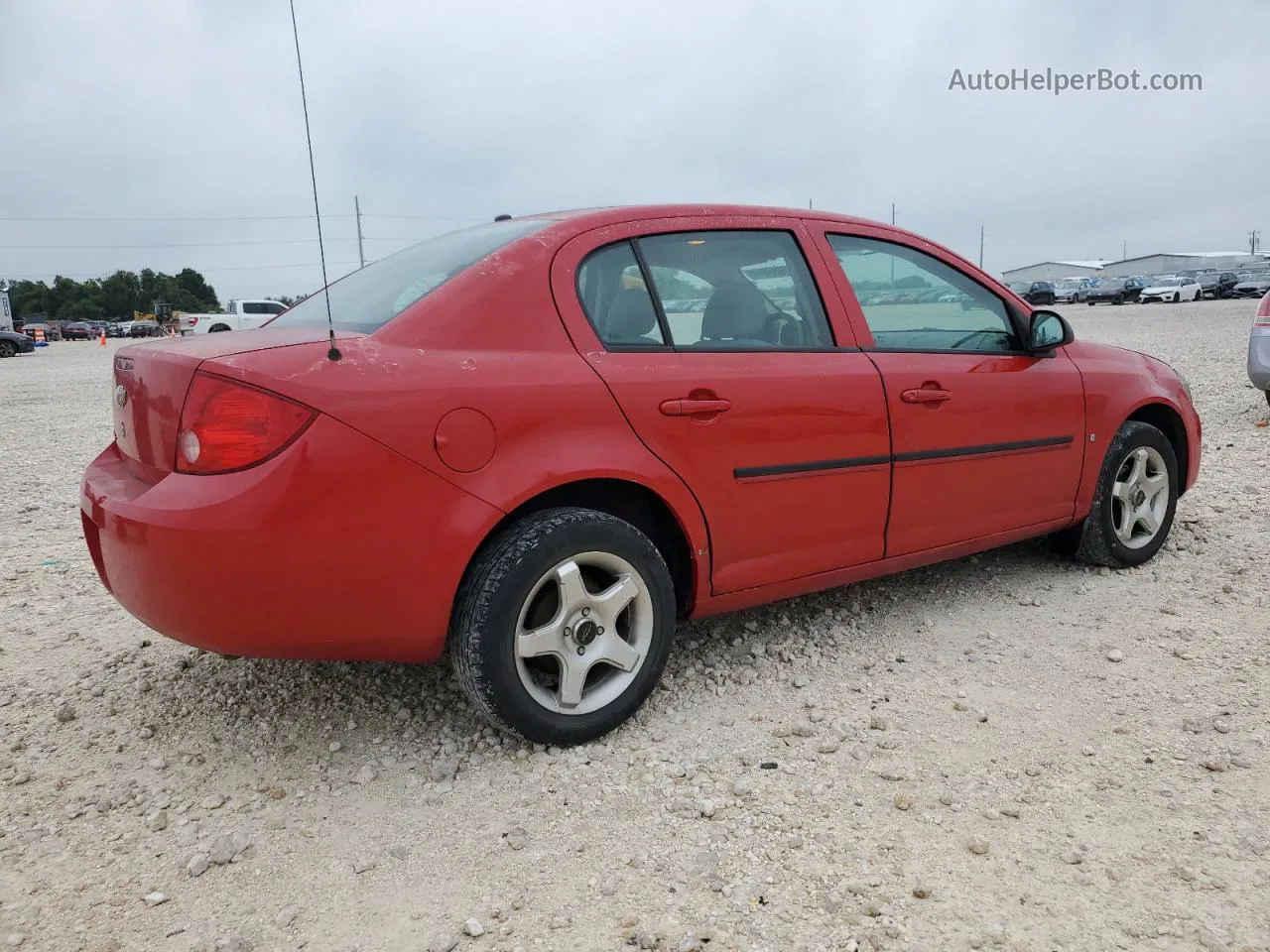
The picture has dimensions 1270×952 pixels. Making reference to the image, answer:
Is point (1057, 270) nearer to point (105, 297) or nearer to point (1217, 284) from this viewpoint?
point (1217, 284)

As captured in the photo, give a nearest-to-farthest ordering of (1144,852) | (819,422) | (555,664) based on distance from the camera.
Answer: (1144,852), (555,664), (819,422)

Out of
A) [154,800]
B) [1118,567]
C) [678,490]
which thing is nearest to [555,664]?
[678,490]

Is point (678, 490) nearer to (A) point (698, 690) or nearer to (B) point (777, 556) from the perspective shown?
(B) point (777, 556)

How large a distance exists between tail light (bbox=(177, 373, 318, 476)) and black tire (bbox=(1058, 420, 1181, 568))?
10.9ft

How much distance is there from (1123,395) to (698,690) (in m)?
2.37

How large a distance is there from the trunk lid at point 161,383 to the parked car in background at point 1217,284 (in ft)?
182

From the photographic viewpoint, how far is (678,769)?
2549 millimetres

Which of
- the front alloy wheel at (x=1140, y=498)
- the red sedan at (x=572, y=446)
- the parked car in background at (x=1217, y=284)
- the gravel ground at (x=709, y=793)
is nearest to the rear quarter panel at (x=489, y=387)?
the red sedan at (x=572, y=446)

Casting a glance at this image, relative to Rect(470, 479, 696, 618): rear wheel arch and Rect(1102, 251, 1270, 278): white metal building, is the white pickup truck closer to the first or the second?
Rect(470, 479, 696, 618): rear wheel arch

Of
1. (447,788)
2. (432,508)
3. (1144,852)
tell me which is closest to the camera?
(1144,852)

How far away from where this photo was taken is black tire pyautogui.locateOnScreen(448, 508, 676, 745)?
7.96 ft

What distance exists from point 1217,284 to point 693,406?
55011mm

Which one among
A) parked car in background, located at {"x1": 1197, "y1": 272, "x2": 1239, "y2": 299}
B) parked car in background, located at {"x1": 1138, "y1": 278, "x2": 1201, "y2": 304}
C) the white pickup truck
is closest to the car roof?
the white pickup truck

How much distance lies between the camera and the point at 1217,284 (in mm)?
47844
